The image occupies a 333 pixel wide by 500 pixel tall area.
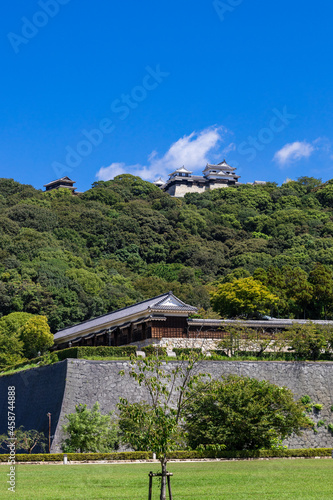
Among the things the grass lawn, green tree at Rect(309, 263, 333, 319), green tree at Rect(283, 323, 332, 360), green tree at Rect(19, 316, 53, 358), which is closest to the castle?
green tree at Rect(309, 263, 333, 319)

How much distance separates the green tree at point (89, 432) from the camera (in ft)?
86.8

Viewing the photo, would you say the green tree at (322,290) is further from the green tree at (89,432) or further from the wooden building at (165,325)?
the green tree at (89,432)

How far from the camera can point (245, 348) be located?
3666cm

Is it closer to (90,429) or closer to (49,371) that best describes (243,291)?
(49,371)

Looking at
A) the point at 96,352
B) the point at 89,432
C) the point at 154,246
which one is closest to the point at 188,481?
the point at 89,432

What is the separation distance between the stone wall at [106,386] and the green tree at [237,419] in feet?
12.5

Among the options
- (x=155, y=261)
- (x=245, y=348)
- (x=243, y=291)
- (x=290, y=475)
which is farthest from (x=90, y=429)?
(x=155, y=261)

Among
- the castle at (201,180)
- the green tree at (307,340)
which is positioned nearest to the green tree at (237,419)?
the green tree at (307,340)

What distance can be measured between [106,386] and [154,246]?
52839mm

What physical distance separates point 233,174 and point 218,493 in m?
121

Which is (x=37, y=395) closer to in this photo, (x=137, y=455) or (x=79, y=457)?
(x=79, y=457)

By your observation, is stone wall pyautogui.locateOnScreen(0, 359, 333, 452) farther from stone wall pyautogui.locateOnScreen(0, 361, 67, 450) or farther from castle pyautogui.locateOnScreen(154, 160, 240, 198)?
castle pyautogui.locateOnScreen(154, 160, 240, 198)

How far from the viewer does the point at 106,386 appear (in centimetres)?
3033

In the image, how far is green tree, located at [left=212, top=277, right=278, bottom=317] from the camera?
47656 millimetres
